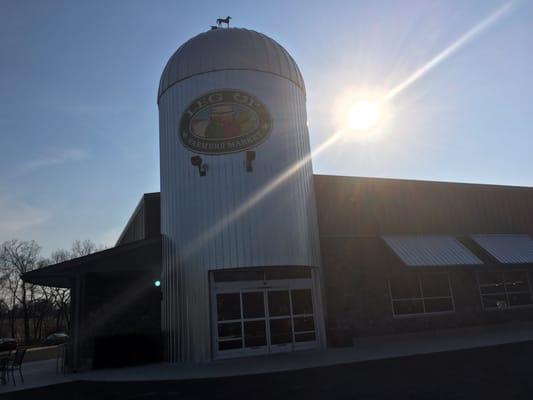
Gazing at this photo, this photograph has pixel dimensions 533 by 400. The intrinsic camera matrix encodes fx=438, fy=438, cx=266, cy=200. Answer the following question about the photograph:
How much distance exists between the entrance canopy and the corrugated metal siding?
543mm

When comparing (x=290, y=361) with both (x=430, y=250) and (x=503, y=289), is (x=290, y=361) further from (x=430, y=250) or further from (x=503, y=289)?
(x=503, y=289)

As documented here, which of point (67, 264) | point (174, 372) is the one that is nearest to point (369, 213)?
point (174, 372)

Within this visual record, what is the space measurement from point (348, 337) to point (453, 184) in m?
9.05

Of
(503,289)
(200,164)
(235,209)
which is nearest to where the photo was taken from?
(235,209)

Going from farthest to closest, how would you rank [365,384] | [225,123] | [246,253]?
1. [225,123]
2. [246,253]
3. [365,384]

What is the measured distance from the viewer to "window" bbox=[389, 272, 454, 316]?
671 inches

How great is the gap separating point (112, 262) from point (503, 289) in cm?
1607

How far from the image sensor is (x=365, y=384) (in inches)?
328

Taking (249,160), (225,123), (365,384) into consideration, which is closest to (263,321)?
(249,160)

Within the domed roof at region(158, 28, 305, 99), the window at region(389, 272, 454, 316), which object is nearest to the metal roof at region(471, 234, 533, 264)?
the window at region(389, 272, 454, 316)

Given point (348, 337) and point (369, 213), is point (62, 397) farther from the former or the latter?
point (369, 213)

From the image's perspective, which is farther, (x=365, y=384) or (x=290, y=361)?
(x=290, y=361)

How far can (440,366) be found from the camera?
32.2 ft

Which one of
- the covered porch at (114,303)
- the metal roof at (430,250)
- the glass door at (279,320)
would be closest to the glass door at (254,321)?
the glass door at (279,320)
